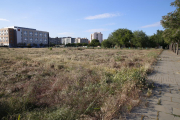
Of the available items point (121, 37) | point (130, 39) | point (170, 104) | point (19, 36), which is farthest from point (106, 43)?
point (170, 104)

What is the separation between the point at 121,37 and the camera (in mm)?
67562

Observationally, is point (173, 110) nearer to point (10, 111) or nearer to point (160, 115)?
point (160, 115)

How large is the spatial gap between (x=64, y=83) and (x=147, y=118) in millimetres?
3720

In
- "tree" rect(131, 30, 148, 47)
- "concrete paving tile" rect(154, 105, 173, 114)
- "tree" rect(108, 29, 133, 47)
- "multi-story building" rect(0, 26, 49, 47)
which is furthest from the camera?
"multi-story building" rect(0, 26, 49, 47)

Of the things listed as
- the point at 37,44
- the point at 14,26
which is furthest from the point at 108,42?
the point at 14,26

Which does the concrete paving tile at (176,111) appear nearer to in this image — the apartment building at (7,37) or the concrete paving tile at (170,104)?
the concrete paving tile at (170,104)

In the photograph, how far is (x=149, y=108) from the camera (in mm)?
3691

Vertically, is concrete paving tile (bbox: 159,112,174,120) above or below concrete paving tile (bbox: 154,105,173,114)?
below

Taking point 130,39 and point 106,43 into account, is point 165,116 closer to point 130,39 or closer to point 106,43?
point 106,43

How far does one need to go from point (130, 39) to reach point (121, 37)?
16.0 feet

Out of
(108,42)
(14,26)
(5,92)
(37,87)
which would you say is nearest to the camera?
(5,92)

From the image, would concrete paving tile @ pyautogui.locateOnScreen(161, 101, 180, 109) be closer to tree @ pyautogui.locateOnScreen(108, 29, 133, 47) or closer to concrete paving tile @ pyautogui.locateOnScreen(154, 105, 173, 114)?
concrete paving tile @ pyautogui.locateOnScreen(154, 105, 173, 114)

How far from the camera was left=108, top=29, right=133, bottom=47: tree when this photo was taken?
6344 cm

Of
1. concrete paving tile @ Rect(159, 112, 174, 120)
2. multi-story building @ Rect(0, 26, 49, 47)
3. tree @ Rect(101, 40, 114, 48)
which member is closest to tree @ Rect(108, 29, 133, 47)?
tree @ Rect(101, 40, 114, 48)
